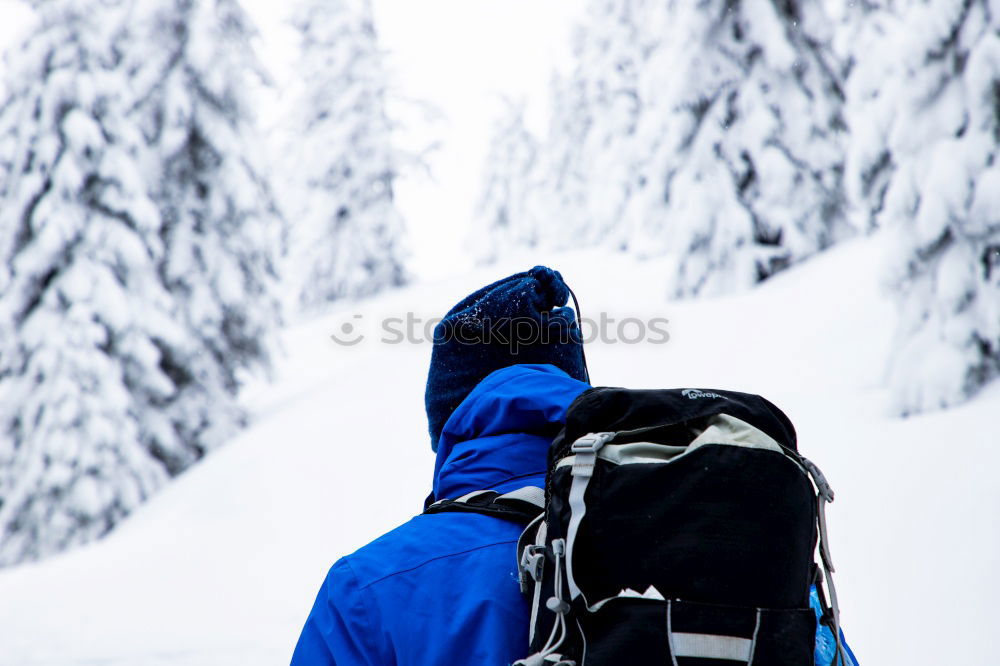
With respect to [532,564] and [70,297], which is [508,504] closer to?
[532,564]

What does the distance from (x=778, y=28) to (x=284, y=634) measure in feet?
36.8

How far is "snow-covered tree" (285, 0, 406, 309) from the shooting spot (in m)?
25.7

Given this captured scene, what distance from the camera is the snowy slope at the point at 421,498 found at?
4.88 m

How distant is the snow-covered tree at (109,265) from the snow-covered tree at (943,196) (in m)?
9.93

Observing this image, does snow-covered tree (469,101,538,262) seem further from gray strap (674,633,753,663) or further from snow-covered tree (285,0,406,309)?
gray strap (674,633,753,663)

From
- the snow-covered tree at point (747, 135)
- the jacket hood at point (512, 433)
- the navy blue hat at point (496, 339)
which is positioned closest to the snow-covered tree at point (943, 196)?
the navy blue hat at point (496, 339)

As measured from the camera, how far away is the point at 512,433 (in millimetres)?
1643

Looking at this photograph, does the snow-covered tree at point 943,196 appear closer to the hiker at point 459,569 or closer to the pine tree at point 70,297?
the hiker at point 459,569

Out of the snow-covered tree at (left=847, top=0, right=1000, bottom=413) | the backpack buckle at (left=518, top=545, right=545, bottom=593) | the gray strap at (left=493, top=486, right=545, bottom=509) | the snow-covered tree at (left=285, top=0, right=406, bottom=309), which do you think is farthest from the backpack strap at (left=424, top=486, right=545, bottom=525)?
the snow-covered tree at (left=285, top=0, right=406, bottom=309)

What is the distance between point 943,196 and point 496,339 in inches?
230

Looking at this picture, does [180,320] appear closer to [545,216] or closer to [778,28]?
[778,28]

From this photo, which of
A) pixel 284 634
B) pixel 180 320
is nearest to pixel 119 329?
pixel 180 320

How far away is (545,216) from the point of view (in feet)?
128

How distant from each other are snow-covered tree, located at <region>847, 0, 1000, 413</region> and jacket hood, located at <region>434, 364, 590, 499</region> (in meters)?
5.95
